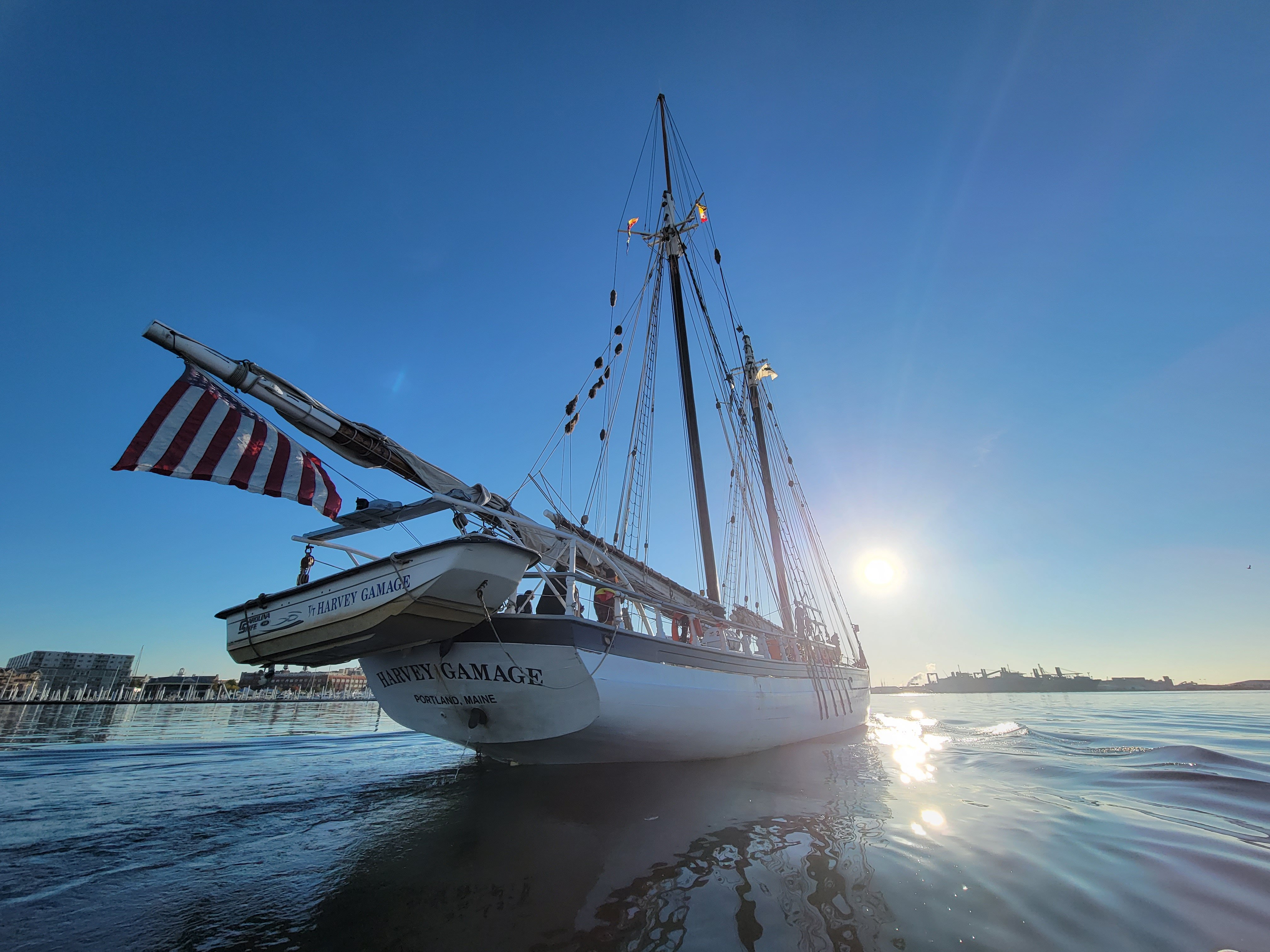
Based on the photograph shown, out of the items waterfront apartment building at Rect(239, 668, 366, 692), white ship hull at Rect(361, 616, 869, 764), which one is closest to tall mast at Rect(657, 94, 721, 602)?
white ship hull at Rect(361, 616, 869, 764)

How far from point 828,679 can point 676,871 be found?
1658cm

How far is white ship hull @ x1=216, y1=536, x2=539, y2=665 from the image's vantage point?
6.32 m

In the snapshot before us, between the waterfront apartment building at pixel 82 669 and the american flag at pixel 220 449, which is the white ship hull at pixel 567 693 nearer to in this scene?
the american flag at pixel 220 449

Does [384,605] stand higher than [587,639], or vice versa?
[384,605]

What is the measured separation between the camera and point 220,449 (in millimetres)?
6301

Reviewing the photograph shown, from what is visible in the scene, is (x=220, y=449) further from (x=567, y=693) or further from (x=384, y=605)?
(x=567, y=693)

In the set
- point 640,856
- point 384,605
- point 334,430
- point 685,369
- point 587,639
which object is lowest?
point 640,856

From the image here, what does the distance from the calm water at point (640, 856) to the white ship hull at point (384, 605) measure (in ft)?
7.56

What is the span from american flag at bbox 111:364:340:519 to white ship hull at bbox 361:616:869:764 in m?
3.21

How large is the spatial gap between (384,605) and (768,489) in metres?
24.1

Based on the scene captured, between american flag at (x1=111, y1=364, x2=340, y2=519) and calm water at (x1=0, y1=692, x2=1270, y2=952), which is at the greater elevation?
american flag at (x1=111, y1=364, x2=340, y2=519)

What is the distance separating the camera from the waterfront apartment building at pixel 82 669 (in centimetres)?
7488

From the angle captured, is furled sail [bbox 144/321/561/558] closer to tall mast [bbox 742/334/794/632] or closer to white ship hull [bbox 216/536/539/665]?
white ship hull [bbox 216/536/539/665]

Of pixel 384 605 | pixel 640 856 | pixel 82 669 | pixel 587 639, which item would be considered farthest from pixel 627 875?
pixel 82 669
